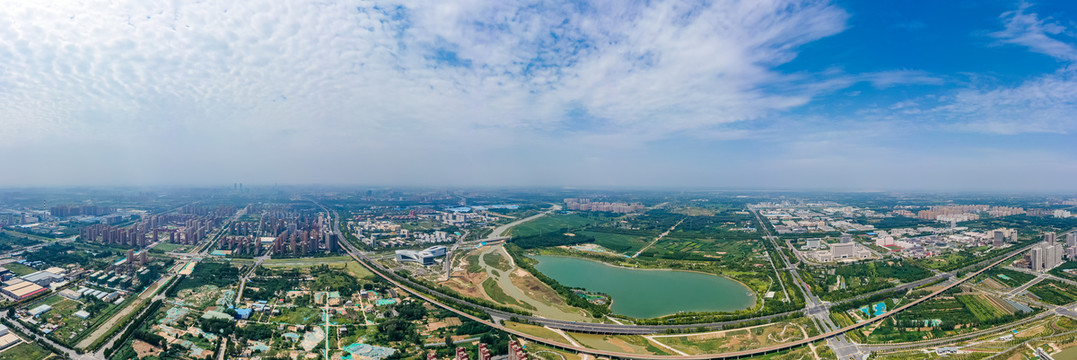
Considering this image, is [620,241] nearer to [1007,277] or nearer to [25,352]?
[1007,277]

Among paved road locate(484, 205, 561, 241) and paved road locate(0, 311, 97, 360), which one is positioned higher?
paved road locate(484, 205, 561, 241)

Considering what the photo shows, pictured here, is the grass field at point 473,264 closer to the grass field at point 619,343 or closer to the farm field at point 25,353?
the grass field at point 619,343

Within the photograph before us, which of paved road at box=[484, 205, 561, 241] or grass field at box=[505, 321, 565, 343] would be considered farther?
paved road at box=[484, 205, 561, 241]

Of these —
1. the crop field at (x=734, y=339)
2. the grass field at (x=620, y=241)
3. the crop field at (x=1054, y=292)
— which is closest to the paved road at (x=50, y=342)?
the crop field at (x=734, y=339)

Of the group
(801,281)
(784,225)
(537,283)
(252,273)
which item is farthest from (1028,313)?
(252,273)

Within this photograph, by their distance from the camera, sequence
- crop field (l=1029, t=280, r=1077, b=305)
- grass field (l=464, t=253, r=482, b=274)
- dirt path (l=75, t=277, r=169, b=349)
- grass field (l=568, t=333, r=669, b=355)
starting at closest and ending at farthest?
grass field (l=568, t=333, r=669, b=355)
dirt path (l=75, t=277, r=169, b=349)
crop field (l=1029, t=280, r=1077, b=305)
grass field (l=464, t=253, r=482, b=274)

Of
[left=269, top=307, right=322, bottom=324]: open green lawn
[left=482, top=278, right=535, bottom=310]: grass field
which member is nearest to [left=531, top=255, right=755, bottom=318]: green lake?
[left=482, top=278, right=535, bottom=310]: grass field

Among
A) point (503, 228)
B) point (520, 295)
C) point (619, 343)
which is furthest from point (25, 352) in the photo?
point (503, 228)

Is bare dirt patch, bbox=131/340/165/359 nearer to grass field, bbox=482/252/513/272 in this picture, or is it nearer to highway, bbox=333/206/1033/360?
highway, bbox=333/206/1033/360
